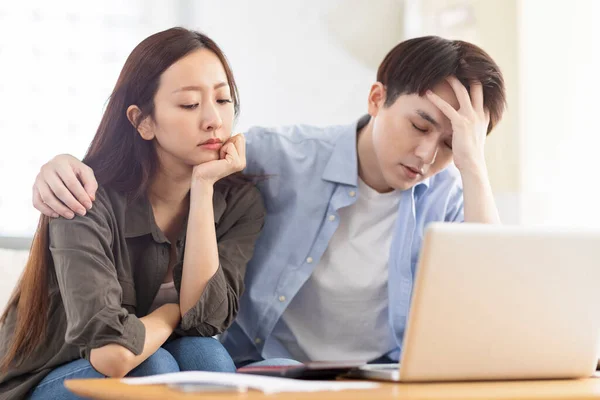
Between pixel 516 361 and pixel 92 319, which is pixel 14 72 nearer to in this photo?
pixel 92 319

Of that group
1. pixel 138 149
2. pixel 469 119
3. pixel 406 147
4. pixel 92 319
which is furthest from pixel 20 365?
pixel 469 119

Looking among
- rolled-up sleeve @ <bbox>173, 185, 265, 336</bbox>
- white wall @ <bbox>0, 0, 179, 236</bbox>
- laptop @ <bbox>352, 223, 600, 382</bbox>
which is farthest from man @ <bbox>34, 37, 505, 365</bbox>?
white wall @ <bbox>0, 0, 179, 236</bbox>

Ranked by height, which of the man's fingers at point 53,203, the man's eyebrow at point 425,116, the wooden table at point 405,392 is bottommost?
the wooden table at point 405,392

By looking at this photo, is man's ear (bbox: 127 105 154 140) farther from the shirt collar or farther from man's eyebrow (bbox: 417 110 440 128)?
man's eyebrow (bbox: 417 110 440 128)

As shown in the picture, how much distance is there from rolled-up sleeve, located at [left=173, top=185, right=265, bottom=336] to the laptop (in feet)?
1.67

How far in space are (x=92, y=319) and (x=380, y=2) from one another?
222cm

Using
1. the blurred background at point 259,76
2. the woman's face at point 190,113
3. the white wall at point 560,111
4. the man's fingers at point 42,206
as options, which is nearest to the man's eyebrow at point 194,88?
Answer: the woman's face at point 190,113

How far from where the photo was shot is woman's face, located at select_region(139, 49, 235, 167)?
4.99ft

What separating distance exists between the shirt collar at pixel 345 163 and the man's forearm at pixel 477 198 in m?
0.12

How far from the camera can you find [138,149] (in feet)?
5.12

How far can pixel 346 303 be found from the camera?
1.71 meters

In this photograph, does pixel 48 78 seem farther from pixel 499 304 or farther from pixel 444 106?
pixel 499 304

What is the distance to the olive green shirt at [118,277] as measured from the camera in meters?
1.28

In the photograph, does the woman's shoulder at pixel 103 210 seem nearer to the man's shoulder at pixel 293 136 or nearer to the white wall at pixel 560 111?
the man's shoulder at pixel 293 136
